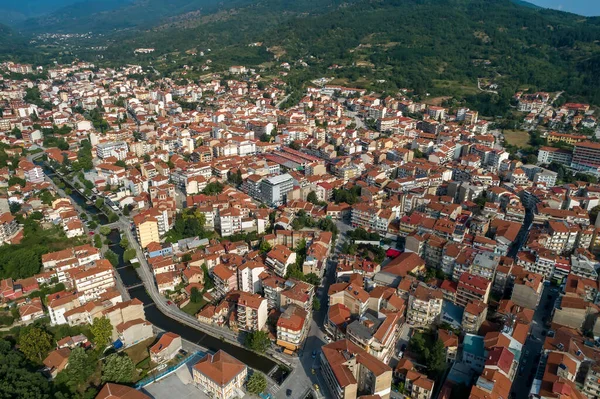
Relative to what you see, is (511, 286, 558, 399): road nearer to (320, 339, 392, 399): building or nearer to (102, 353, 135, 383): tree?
(320, 339, 392, 399): building

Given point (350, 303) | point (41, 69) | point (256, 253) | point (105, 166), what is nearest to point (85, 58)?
point (41, 69)

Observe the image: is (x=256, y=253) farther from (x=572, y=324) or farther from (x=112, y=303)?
(x=572, y=324)

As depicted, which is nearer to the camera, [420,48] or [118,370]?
[118,370]

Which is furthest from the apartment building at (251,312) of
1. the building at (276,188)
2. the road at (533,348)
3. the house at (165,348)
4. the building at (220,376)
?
the building at (276,188)

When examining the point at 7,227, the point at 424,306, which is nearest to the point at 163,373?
the point at 424,306

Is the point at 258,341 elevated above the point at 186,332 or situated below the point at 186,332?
above

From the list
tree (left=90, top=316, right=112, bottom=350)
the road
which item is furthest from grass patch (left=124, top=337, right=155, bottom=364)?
the road

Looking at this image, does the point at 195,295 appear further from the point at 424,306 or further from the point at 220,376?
the point at 424,306
